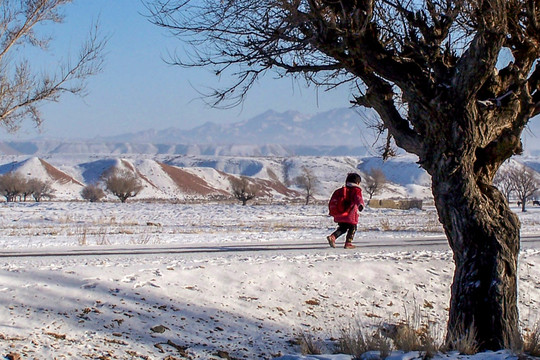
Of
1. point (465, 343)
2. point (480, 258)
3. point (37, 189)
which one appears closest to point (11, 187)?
point (37, 189)

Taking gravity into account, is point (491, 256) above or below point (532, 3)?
below

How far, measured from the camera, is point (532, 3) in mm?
6660

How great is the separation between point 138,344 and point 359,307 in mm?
3419

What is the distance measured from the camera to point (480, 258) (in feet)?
20.9

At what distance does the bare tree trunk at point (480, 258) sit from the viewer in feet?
20.5

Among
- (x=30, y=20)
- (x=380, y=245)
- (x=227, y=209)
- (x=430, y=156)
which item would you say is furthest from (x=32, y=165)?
(x=430, y=156)

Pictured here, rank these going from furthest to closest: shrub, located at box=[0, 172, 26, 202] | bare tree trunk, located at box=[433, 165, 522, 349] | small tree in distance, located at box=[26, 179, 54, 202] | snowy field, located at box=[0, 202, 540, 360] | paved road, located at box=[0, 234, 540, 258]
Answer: small tree in distance, located at box=[26, 179, 54, 202] → shrub, located at box=[0, 172, 26, 202] → paved road, located at box=[0, 234, 540, 258] → bare tree trunk, located at box=[433, 165, 522, 349] → snowy field, located at box=[0, 202, 540, 360]

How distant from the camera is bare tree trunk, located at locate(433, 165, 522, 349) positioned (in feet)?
20.5

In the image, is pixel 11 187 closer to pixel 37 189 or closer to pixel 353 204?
pixel 37 189

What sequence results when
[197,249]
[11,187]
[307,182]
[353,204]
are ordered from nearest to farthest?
1. [353,204]
2. [197,249]
3. [11,187]
4. [307,182]

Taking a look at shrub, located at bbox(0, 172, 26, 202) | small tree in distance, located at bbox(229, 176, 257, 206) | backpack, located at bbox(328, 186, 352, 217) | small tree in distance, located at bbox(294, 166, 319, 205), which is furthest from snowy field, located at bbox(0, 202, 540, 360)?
shrub, located at bbox(0, 172, 26, 202)

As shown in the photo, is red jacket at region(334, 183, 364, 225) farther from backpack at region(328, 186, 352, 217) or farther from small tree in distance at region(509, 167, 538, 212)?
small tree in distance at region(509, 167, 538, 212)

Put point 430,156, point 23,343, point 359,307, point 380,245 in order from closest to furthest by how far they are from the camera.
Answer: point 23,343 < point 430,156 < point 359,307 < point 380,245

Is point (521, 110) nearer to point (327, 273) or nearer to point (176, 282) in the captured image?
point (327, 273)
